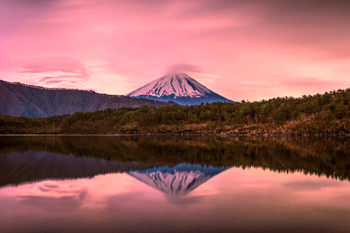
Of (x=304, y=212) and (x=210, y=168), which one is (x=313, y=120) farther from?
(x=304, y=212)

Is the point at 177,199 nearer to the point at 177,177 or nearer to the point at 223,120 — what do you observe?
the point at 177,177

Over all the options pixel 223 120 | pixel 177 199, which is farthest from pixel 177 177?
pixel 223 120

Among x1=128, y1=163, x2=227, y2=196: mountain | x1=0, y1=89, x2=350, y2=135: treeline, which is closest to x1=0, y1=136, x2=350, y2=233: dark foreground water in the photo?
x1=128, y1=163, x2=227, y2=196: mountain

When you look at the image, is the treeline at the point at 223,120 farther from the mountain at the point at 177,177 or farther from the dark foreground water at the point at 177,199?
the dark foreground water at the point at 177,199

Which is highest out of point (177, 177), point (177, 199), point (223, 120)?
point (223, 120)

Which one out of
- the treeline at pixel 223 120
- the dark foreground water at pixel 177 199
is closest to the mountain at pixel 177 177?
the dark foreground water at pixel 177 199

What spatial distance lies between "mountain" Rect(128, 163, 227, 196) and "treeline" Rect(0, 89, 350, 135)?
6538 centimetres

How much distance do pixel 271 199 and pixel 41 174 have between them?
13657 millimetres

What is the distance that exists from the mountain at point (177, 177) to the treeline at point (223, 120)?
214ft

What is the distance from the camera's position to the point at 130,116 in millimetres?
149750

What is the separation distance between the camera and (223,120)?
11862 centimetres

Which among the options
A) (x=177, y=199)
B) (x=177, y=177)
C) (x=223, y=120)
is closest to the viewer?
(x=177, y=199)

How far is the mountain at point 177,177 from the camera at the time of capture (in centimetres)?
1498

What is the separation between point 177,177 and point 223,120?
334 ft
